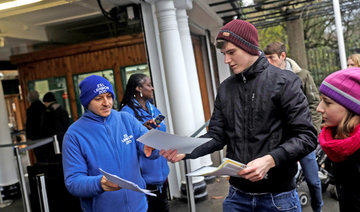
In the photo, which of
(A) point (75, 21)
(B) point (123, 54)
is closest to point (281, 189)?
(B) point (123, 54)

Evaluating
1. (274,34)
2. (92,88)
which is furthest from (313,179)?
(274,34)

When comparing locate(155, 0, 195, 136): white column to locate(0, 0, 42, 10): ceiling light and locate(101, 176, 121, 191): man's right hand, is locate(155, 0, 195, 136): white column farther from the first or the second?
locate(101, 176, 121, 191): man's right hand

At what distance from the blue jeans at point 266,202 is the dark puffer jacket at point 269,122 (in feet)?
0.12

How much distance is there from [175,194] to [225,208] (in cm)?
399

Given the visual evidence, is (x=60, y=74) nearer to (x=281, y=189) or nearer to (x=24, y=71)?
(x=24, y=71)

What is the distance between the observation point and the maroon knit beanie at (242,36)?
2404 millimetres

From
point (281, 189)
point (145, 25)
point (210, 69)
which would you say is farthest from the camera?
point (210, 69)

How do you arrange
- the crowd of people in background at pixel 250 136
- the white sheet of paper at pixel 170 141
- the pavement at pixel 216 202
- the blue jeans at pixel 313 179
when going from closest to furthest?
1. the crowd of people in background at pixel 250 136
2. the white sheet of paper at pixel 170 141
3. the blue jeans at pixel 313 179
4. the pavement at pixel 216 202

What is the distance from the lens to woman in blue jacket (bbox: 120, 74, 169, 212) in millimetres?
3738

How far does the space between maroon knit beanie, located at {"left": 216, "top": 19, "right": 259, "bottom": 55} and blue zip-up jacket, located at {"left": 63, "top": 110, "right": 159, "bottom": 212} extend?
3.25ft

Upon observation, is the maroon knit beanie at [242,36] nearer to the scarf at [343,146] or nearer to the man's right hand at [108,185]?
the scarf at [343,146]

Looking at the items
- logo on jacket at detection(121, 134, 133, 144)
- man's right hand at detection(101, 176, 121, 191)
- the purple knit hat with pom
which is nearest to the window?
logo on jacket at detection(121, 134, 133, 144)

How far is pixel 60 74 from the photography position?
31.2ft

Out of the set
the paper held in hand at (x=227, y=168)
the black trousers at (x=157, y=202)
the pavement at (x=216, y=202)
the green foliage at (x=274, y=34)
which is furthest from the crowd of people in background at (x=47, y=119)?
the green foliage at (x=274, y=34)
